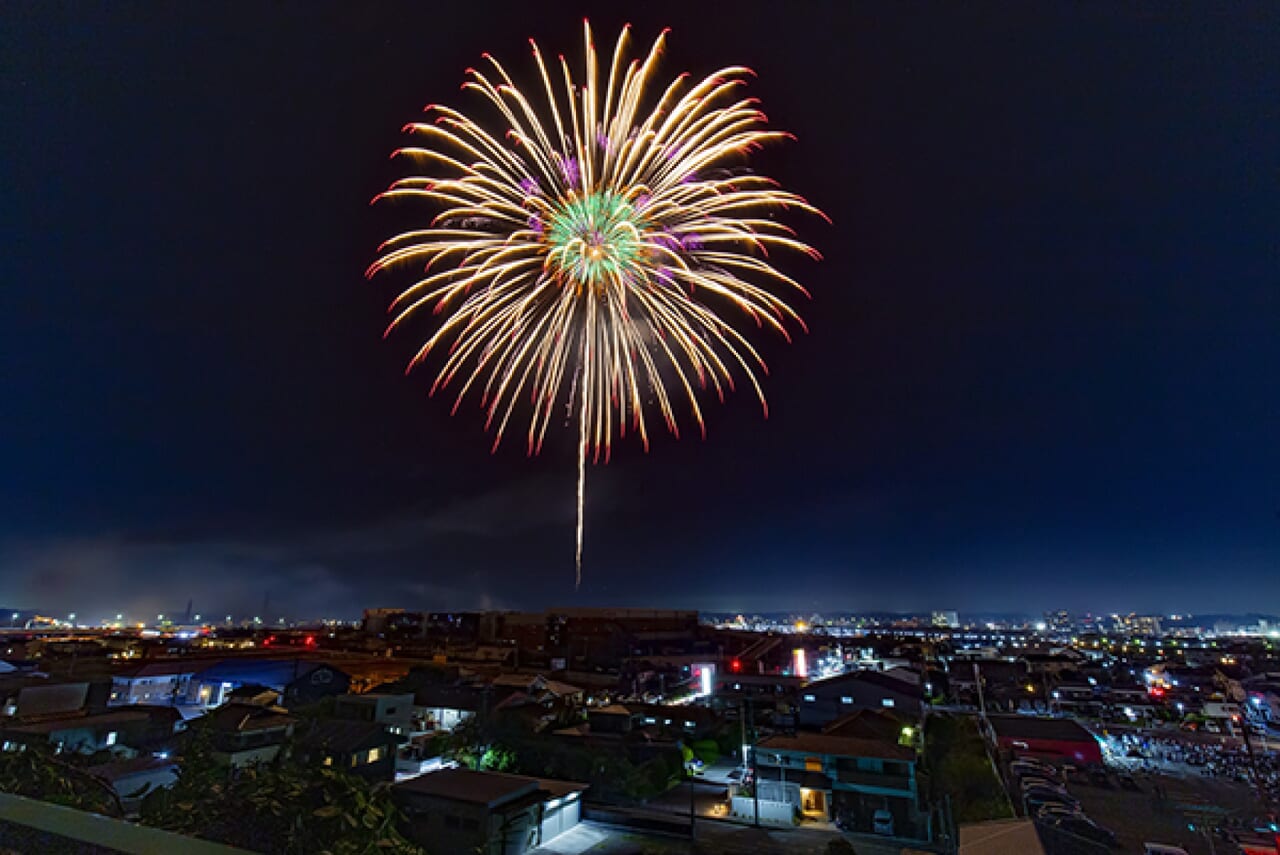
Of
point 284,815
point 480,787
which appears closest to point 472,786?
point 480,787

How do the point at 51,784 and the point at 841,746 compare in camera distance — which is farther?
the point at 841,746

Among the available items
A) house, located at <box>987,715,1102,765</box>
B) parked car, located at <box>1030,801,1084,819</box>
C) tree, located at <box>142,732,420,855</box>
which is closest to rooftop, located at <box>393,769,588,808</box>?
tree, located at <box>142,732,420,855</box>

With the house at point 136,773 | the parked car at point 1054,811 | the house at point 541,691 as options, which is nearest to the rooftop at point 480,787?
the house at point 136,773

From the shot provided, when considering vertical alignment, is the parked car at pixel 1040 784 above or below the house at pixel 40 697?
below

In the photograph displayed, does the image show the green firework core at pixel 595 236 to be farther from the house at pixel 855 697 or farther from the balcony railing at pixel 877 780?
the house at pixel 855 697

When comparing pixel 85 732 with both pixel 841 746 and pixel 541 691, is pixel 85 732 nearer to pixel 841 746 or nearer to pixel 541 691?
pixel 541 691

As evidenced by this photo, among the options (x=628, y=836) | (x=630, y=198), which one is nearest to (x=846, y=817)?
(x=628, y=836)

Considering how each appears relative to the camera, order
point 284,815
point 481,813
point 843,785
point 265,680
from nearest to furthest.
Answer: point 284,815, point 481,813, point 843,785, point 265,680
